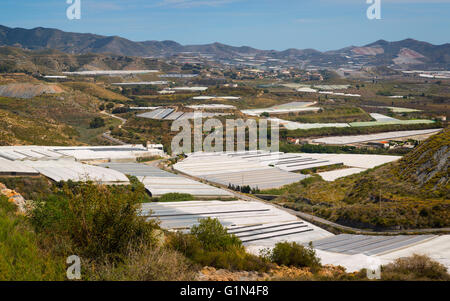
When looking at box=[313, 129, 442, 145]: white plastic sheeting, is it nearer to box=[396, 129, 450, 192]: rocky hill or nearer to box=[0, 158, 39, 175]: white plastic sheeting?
box=[396, 129, 450, 192]: rocky hill

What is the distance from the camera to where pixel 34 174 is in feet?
98.8

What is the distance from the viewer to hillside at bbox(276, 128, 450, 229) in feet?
69.7

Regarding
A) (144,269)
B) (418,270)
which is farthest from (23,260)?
(418,270)

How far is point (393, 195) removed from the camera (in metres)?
25.4

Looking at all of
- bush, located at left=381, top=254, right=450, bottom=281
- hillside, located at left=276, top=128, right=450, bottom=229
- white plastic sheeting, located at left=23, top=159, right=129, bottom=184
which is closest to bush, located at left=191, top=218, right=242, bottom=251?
bush, located at left=381, top=254, right=450, bottom=281

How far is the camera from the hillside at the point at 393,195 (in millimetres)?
21234

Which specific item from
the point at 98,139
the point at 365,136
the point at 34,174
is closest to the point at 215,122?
the point at 98,139

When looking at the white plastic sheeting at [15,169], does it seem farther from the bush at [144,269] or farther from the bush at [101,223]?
the bush at [144,269]

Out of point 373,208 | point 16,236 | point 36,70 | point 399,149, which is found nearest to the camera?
point 16,236

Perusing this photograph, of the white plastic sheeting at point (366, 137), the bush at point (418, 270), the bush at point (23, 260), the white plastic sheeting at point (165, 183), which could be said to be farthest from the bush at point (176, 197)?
the white plastic sheeting at point (366, 137)

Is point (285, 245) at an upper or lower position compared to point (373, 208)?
upper
